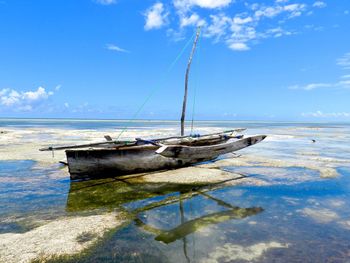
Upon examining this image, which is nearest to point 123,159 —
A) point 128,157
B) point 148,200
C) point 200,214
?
point 128,157

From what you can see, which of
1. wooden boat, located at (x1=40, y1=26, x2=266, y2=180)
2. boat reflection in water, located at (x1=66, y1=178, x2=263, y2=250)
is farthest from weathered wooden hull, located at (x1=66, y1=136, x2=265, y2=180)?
boat reflection in water, located at (x1=66, y1=178, x2=263, y2=250)

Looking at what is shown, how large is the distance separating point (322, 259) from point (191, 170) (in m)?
7.55

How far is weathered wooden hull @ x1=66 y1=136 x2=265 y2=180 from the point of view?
33.2ft

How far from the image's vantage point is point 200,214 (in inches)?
268

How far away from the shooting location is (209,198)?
809 cm

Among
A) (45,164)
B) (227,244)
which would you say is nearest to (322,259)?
(227,244)

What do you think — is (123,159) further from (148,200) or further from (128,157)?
(148,200)

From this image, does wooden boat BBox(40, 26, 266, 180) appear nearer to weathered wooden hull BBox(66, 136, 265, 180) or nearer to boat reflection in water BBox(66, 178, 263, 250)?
weathered wooden hull BBox(66, 136, 265, 180)

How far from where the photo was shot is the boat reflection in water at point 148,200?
6.09 metres

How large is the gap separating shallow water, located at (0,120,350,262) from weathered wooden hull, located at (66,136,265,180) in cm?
44

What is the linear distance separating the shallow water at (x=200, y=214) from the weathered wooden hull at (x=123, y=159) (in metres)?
0.44

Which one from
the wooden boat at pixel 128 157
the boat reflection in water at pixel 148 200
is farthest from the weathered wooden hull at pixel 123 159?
the boat reflection in water at pixel 148 200

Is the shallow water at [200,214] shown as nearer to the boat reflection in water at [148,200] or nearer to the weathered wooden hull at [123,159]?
the boat reflection in water at [148,200]

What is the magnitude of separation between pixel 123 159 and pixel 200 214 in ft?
16.1
